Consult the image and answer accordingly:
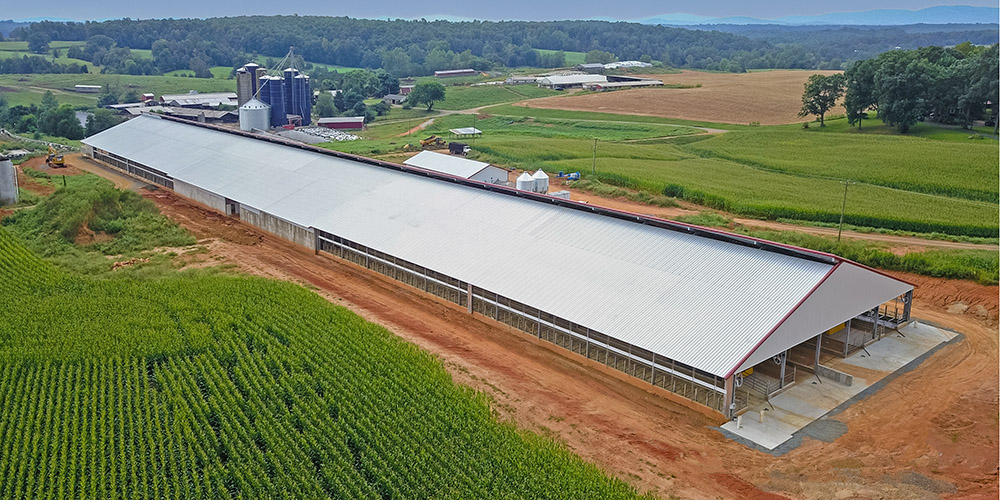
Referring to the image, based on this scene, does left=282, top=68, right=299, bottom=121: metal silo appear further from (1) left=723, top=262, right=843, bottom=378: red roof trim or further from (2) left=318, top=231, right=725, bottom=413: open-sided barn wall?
(1) left=723, top=262, right=843, bottom=378: red roof trim

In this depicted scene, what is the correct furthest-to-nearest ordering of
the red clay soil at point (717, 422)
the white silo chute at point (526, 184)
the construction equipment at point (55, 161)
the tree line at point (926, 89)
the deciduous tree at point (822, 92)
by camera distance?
1. the deciduous tree at point (822, 92)
2. the tree line at point (926, 89)
3. the construction equipment at point (55, 161)
4. the white silo chute at point (526, 184)
5. the red clay soil at point (717, 422)

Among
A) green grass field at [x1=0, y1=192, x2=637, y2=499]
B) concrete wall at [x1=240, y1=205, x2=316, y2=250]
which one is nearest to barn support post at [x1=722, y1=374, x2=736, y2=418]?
green grass field at [x1=0, y1=192, x2=637, y2=499]

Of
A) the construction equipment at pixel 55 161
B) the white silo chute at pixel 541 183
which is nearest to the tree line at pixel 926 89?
the white silo chute at pixel 541 183

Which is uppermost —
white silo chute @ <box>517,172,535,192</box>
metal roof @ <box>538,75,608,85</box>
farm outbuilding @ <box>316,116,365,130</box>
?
metal roof @ <box>538,75,608,85</box>

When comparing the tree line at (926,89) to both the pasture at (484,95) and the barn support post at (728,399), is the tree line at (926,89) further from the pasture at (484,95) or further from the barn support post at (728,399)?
the pasture at (484,95)

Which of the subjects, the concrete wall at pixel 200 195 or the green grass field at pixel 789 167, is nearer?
the green grass field at pixel 789 167

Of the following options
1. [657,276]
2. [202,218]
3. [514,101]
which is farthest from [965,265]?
[514,101]

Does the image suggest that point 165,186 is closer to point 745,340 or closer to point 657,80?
point 745,340

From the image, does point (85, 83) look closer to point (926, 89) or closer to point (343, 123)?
point (343, 123)
